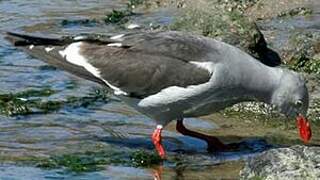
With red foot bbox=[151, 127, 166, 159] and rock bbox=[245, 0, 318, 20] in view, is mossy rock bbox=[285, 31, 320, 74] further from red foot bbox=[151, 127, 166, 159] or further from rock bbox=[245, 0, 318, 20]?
red foot bbox=[151, 127, 166, 159]

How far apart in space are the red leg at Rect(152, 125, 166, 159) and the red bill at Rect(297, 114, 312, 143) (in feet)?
4.01

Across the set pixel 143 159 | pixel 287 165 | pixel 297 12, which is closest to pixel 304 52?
pixel 297 12

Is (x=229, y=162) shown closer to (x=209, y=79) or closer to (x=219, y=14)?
(x=209, y=79)

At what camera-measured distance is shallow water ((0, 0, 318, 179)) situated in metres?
8.52

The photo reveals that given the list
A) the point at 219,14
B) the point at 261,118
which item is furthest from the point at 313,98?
the point at 219,14

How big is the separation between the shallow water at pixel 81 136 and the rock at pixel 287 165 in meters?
0.69

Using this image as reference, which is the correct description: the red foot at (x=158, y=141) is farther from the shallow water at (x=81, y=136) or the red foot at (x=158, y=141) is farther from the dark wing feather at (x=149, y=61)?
the dark wing feather at (x=149, y=61)

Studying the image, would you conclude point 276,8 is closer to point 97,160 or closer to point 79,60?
point 79,60

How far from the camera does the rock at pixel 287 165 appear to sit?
756 centimetres

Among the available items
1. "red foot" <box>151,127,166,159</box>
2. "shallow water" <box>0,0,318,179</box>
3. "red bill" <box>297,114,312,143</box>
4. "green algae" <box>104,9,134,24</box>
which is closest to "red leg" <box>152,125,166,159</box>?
"red foot" <box>151,127,166,159</box>

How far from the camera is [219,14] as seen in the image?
497 inches

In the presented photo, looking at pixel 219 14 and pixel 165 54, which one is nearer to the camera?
pixel 165 54

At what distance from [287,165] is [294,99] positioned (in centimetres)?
190

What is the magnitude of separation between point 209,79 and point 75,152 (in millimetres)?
1253
